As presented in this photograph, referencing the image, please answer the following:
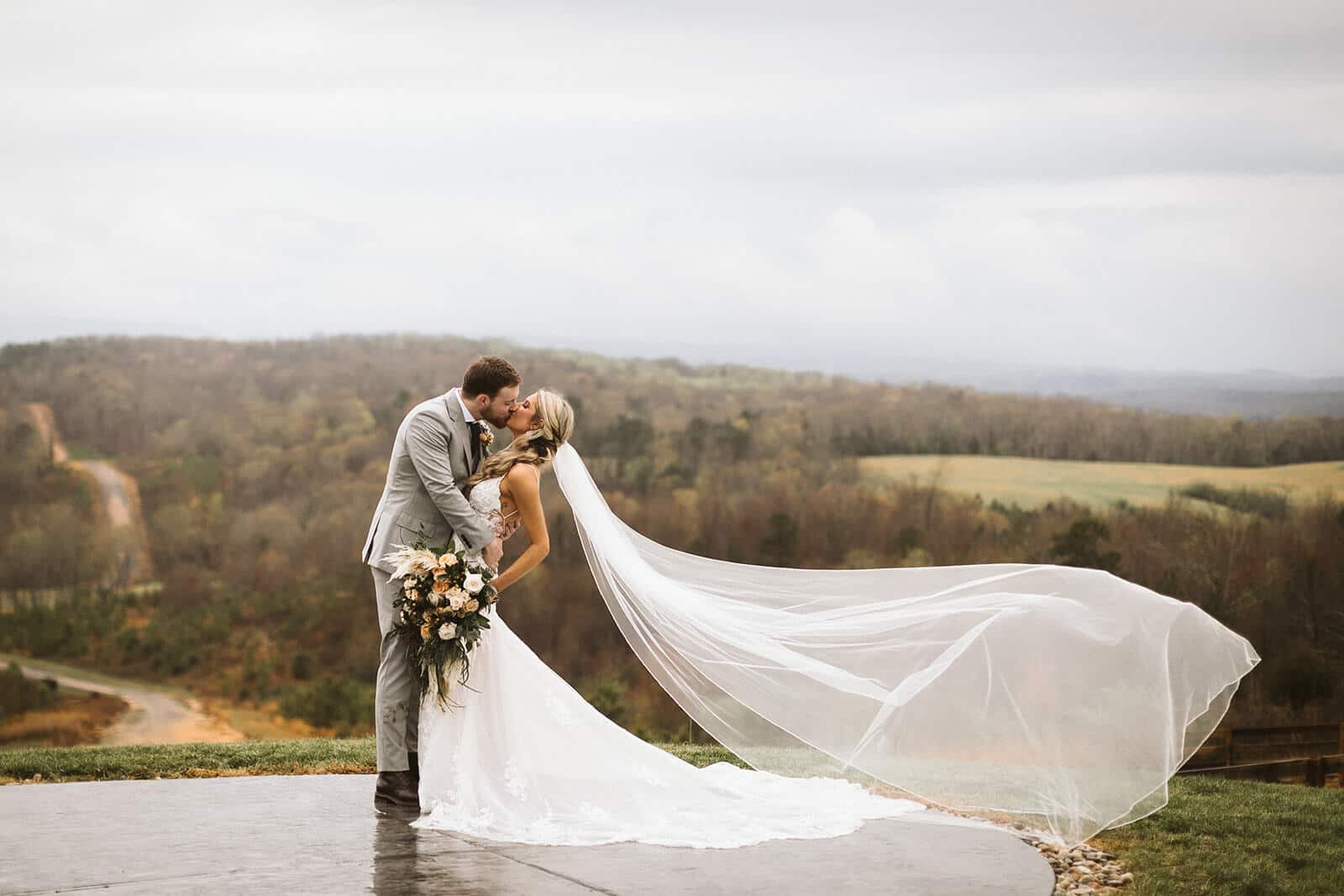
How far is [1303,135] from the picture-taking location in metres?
33.8

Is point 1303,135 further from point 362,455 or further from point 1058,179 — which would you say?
point 362,455

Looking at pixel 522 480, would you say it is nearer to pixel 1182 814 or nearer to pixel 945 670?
pixel 945 670

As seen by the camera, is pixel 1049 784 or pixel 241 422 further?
pixel 241 422

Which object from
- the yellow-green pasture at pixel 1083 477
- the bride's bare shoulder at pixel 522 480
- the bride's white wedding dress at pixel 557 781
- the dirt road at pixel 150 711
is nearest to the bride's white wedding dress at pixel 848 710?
the bride's white wedding dress at pixel 557 781

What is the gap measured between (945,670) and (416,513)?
2.55 m

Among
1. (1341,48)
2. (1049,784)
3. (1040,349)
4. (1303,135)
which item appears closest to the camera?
(1049,784)

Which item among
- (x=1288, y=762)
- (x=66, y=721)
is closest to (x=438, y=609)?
(x=1288, y=762)

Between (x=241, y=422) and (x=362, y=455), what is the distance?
8.52m

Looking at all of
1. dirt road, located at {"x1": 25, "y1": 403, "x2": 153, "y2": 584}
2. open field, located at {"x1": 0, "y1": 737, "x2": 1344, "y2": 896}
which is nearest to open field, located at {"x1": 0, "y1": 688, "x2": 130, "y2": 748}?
dirt road, located at {"x1": 25, "y1": 403, "x2": 153, "y2": 584}

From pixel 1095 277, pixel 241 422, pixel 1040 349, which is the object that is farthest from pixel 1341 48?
pixel 241 422

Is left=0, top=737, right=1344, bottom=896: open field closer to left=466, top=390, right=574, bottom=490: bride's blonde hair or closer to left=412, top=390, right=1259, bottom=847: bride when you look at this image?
left=412, top=390, right=1259, bottom=847: bride

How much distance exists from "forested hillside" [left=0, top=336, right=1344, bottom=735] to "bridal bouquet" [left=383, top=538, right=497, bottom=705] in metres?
28.5

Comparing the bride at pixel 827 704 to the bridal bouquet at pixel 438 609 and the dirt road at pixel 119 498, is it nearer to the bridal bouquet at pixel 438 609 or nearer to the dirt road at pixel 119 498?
the bridal bouquet at pixel 438 609

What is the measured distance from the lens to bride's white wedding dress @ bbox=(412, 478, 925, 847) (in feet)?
17.9
